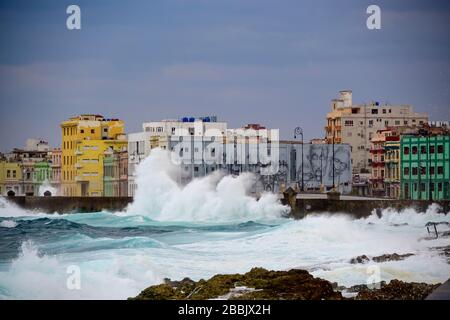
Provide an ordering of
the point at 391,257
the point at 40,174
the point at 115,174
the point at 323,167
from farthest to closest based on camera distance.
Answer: the point at 40,174, the point at 115,174, the point at 323,167, the point at 391,257

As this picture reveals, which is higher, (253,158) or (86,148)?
(86,148)

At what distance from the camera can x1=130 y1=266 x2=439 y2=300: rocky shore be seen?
9359 millimetres

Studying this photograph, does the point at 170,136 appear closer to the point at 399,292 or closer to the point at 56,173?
the point at 399,292

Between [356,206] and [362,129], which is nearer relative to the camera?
[356,206]

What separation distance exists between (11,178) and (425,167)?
810 cm

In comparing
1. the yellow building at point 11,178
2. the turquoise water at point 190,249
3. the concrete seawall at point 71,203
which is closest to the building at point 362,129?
the turquoise water at point 190,249

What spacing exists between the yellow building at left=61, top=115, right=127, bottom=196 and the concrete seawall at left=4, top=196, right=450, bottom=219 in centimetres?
49

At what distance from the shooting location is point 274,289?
9516 mm

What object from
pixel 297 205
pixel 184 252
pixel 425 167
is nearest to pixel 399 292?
pixel 184 252

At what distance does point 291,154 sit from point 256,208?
136 cm

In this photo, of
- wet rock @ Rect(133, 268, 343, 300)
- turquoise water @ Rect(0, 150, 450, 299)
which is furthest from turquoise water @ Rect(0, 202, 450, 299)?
wet rock @ Rect(133, 268, 343, 300)

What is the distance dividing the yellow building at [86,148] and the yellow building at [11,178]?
74 centimetres

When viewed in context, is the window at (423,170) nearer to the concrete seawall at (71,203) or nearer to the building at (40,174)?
the concrete seawall at (71,203)
